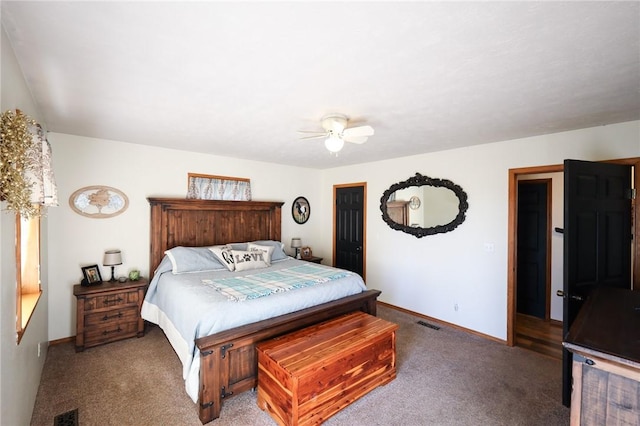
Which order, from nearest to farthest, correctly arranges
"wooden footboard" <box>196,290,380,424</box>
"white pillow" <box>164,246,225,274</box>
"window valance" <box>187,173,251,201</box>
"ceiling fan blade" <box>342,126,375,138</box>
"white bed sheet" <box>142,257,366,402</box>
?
"wooden footboard" <box>196,290,380,424</box>, "white bed sheet" <box>142,257,366,402</box>, "ceiling fan blade" <box>342,126,375,138</box>, "white pillow" <box>164,246,225,274</box>, "window valance" <box>187,173,251,201</box>

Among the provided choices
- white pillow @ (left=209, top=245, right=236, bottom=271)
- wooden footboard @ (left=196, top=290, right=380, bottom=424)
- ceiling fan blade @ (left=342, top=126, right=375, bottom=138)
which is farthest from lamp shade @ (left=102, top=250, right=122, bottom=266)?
ceiling fan blade @ (left=342, top=126, right=375, bottom=138)

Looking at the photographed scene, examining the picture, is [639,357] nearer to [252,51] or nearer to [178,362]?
[252,51]

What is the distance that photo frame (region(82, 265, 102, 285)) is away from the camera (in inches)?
132

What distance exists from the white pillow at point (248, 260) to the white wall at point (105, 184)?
1.24 m

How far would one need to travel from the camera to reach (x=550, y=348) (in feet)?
11.1

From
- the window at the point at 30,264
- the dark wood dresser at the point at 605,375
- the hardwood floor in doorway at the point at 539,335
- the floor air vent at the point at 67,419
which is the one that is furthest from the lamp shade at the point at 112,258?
the hardwood floor in doorway at the point at 539,335

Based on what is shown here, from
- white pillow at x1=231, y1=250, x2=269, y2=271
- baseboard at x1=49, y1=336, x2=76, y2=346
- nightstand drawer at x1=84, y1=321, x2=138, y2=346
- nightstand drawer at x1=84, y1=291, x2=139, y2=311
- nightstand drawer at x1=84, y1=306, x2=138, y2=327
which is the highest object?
white pillow at x1=231, y1=250, x2=269, y2=271

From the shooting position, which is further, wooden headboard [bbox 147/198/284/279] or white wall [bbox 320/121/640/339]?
wooden headboard [bbox 147/198/284/279]

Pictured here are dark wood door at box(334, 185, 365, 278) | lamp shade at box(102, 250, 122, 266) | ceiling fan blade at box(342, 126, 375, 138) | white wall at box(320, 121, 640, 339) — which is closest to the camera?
ceiling fan blade at box(342, 126, 375, 138)

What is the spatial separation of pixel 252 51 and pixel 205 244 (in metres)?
3.34

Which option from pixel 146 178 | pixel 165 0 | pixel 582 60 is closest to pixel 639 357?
pixel 582 60

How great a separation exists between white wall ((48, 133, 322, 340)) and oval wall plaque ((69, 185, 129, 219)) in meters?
0.05

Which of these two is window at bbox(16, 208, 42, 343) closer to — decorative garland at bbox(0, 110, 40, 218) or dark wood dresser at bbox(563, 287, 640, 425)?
decorative garland at bbox(0, 110, 40, 218)

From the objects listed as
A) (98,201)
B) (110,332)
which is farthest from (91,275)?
(98,201)
